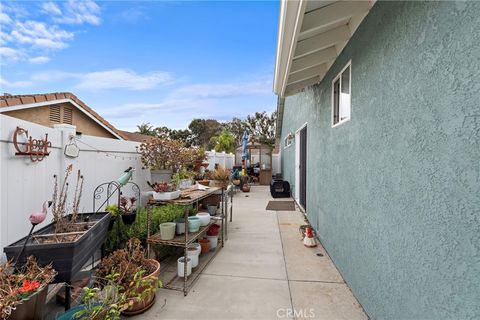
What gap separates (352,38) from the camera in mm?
2828

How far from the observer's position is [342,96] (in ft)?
10.7

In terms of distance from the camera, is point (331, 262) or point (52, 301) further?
point (331, 262)

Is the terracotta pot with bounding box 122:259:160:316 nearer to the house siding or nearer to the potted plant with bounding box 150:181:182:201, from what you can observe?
the potted plant with bounding box 150:181:182:201

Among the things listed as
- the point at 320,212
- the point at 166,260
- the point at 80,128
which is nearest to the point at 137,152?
the point at 166,260

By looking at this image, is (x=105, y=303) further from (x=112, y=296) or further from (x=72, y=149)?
(x=72, y=149)

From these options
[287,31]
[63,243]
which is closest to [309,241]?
[287,31]

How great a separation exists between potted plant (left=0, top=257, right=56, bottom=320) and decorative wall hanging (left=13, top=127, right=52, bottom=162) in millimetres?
1037

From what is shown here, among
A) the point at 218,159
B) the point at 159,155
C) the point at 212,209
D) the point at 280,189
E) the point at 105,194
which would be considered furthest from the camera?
the point at 218,159

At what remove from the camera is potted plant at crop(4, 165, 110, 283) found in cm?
183

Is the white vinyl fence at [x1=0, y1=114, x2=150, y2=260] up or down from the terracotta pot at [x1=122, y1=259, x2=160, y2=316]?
up

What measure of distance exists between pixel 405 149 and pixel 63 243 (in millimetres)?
2704

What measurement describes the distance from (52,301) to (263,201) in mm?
6551

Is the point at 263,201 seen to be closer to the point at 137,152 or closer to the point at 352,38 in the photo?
the point at 137,152

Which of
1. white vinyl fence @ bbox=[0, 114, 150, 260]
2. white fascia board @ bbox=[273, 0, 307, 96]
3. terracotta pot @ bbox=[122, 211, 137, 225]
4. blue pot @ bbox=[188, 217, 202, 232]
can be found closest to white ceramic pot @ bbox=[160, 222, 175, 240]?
blue pot @ bbox=[188, 217, 202, 232]
